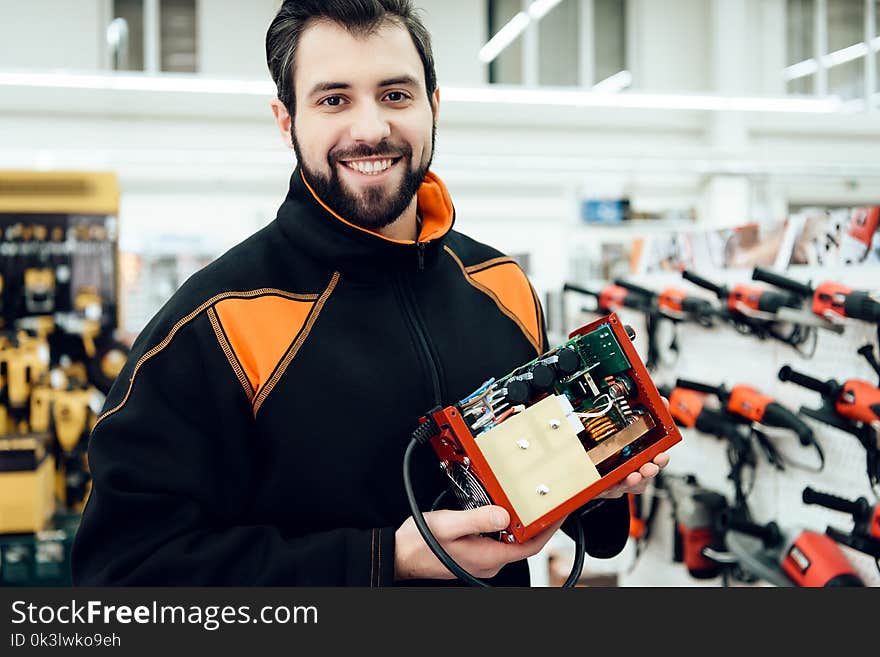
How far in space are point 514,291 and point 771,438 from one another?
147 cm

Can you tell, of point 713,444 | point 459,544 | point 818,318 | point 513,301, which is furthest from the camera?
point 713,444

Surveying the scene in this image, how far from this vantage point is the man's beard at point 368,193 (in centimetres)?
104

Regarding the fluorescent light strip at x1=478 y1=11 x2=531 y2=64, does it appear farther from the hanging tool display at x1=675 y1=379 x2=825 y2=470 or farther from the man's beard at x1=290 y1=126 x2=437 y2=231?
the man's beard at x1=290 y1=126 x2=437 y2=231

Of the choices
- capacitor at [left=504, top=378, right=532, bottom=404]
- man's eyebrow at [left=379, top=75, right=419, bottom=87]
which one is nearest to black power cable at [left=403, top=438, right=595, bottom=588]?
capacitor at [left=504, top=378, right=532, bottom=404]

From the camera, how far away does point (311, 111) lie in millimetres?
1036

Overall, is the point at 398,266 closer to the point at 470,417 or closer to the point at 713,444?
the point at 470,417

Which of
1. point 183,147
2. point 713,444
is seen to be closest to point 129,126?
point 183,147

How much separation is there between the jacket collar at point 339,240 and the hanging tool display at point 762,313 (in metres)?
1.35

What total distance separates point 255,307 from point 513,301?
437 millimetres

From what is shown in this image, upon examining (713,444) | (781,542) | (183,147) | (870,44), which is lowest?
(781,542)

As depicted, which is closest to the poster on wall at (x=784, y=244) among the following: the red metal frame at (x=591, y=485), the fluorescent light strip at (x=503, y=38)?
the red metal frame at (x=591, y=485)

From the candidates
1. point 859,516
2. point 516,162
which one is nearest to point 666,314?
point 859,516

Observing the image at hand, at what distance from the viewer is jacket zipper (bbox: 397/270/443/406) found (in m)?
1.08

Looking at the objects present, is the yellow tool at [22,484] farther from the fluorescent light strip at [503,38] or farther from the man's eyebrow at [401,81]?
the fluorescent light strip at [503,38]
